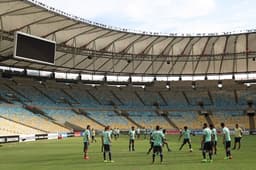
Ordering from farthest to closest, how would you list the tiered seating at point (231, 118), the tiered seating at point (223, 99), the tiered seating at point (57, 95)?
the tiered seating at point (223, 99)
the tiered seating at point (57, 95)
the tiered seating at point (231, 118)

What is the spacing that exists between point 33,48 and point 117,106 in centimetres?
3167

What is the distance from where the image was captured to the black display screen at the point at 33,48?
4050cm

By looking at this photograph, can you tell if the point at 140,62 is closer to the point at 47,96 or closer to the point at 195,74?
the point at 195,74

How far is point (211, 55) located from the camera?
63.2 meters

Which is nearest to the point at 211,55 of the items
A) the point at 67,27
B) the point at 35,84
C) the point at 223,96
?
the point at 223,96

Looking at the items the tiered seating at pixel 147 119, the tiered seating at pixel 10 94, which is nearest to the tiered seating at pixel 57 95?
the tiered seating at pixel 10 94

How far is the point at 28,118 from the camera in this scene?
5494cm

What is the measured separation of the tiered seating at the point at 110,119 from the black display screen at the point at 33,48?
23671mm

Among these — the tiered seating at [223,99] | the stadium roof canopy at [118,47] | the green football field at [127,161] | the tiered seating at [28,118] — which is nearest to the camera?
the green football field at [127,161]

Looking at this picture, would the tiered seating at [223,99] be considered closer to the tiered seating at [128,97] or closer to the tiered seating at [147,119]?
the tiered seating at [147,119]

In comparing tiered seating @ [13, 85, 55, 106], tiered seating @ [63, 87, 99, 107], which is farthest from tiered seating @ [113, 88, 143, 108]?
tiered seating @ [13, 85, 55, 106]

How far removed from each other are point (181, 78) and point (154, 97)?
7.46 m

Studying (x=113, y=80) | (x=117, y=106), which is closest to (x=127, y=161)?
(x=117, y=106)

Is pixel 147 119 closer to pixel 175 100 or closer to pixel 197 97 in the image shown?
pixel 175 100
